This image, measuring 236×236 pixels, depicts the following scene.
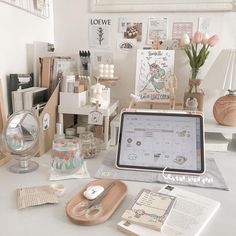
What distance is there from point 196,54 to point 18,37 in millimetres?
787

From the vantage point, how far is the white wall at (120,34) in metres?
1.23

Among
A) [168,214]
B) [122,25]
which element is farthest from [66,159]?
[122,25]

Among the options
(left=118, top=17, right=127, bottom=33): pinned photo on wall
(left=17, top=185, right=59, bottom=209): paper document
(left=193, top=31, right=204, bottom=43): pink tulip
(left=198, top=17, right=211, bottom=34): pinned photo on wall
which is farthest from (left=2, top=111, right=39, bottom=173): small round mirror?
(left=198, top=17, right=211, bottom=34): pinned photo on wall

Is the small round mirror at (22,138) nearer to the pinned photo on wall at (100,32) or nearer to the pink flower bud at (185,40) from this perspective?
the pinned photo on wall at (100,32)

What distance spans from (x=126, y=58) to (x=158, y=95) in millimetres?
268

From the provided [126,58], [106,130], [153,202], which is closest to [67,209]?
[153,202]

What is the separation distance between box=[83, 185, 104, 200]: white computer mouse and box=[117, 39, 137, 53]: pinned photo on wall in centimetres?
78

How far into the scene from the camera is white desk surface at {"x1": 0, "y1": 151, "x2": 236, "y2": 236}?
608mm

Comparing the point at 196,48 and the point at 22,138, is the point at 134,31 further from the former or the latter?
the point at 22,138

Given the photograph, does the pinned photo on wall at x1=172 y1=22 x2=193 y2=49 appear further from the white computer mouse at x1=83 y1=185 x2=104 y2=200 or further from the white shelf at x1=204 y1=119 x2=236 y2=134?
the white computer mouse at x1=83 y1=185 x2=104 y2=200

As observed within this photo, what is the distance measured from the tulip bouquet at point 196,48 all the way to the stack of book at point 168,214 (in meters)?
0.62

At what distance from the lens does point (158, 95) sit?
1.22 m

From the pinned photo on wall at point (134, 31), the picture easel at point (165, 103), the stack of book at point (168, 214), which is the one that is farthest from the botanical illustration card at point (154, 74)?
the stack of book at point (168, 214)

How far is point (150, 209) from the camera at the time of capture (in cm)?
67
